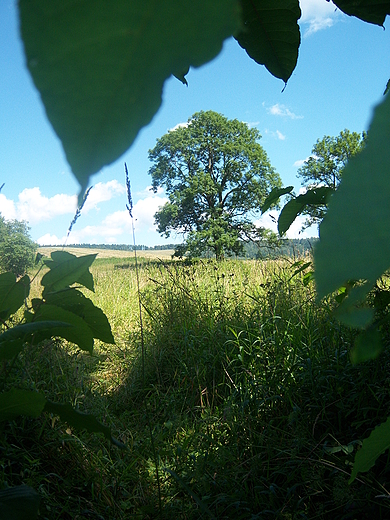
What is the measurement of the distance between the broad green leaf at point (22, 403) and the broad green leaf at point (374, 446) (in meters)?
0.44

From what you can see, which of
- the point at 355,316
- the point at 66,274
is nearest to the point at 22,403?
the point at 66,274

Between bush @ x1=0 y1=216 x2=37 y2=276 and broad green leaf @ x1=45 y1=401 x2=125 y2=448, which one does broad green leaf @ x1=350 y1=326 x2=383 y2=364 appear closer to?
broad green leaf @ x1=45 y1=401 x2=125 y2=448

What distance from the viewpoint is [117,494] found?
158 centimetres

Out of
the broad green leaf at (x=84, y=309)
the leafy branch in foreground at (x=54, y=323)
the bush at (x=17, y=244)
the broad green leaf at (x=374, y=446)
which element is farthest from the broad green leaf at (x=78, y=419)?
the bush at (x=17, y=244)

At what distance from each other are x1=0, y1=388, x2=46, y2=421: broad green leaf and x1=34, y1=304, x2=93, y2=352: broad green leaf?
0.09 meters

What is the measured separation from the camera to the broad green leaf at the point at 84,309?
646mm

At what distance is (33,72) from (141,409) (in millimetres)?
2537

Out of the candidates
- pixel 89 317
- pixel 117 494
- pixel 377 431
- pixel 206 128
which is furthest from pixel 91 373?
pixel 206 128

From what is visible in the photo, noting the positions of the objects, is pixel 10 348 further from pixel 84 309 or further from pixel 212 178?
pixel 212 178

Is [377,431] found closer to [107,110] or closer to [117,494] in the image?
[107,110]

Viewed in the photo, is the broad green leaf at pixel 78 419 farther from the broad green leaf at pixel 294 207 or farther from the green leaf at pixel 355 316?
the green leaf at pixel 355 316

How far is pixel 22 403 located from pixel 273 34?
0.56 meters

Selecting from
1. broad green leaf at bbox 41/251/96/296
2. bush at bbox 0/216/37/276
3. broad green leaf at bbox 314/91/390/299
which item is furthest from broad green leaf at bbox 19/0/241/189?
bush at bbox 0/216/37/276

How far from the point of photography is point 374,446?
0.29 meters
